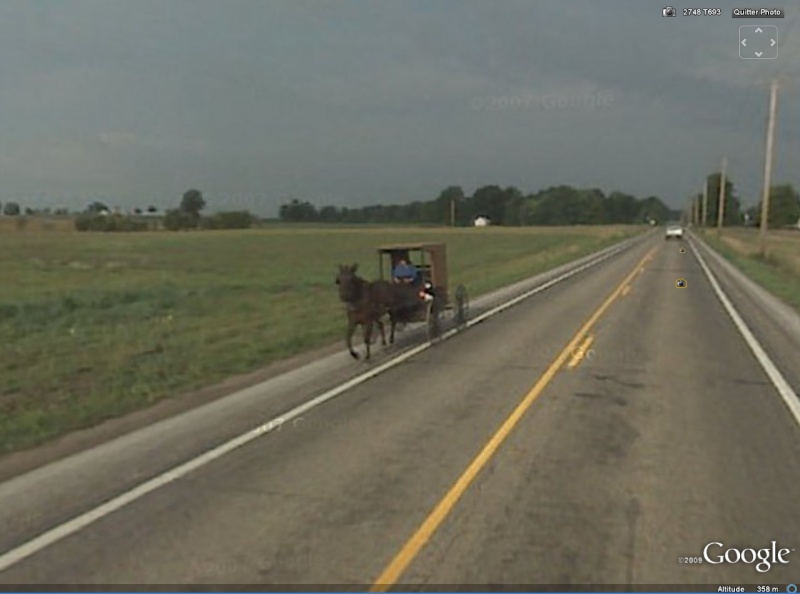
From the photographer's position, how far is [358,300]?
10.8 meters

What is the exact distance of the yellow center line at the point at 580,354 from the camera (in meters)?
10.3

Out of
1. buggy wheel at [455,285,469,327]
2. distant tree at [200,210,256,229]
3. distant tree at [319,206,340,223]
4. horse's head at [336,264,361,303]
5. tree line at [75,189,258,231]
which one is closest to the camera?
horse's head at [336,264,361,303]

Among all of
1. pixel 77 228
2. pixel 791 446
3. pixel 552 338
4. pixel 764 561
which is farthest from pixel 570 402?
pixel 77 228

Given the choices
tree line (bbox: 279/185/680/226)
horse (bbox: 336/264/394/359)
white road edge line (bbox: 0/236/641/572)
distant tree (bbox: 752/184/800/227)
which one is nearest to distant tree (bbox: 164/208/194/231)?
tree line (bbox: 279/185/680/226)

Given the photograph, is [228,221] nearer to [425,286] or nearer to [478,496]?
[425,286]

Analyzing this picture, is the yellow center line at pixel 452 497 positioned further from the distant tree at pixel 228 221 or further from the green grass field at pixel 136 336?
the distant tree at pixel 228 221

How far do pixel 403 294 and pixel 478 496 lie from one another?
278 inches

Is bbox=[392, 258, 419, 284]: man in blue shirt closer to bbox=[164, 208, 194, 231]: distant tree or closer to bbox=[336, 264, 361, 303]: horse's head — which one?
bbox=[336, 264, 361, 303]: horse's head

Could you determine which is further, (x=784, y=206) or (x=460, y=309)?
(x=784, y=206)

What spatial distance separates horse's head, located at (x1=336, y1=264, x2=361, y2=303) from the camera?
1050cm

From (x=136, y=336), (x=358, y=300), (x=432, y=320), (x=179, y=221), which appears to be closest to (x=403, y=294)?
(x=432, y=320)

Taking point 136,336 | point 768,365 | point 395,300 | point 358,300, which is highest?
point 358,300

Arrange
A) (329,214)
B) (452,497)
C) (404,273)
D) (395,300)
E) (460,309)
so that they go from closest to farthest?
1. (452,497)
2. (395,300)
3. (404,273)
4. (460,309)
5. (329,214)

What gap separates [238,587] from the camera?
3.82 meters
